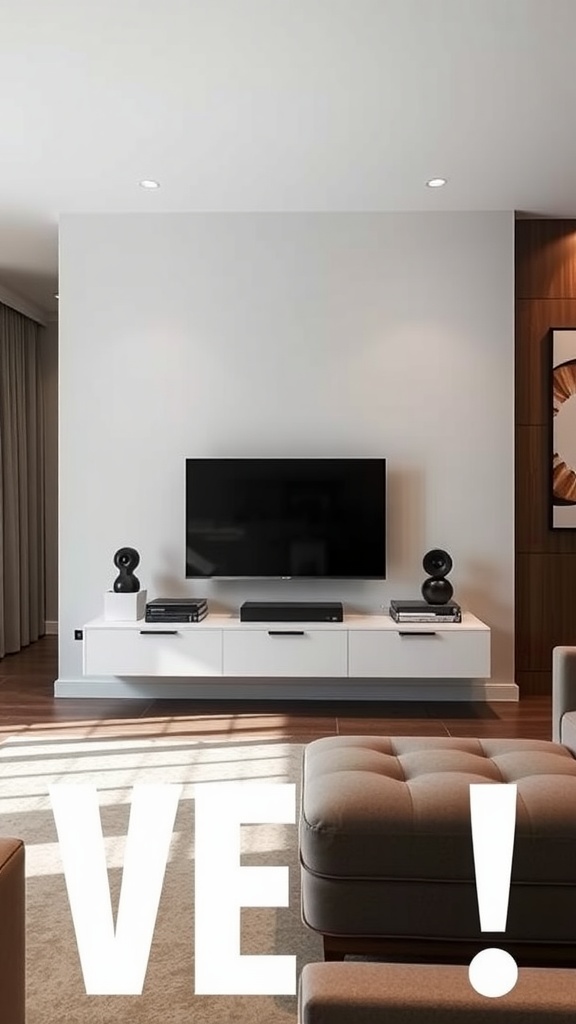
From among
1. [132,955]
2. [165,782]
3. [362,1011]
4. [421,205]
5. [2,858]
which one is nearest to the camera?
[362,1011]

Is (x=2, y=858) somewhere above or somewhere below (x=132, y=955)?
above

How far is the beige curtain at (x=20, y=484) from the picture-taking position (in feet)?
20.9

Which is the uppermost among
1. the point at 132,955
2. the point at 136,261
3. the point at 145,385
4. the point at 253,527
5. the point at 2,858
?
the point at 136,261

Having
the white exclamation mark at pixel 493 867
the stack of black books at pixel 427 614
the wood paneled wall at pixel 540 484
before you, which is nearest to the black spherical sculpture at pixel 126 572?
the stack of black books at pixel 427 614

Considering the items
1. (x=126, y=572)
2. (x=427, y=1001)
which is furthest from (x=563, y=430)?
(x=427, y=1001)

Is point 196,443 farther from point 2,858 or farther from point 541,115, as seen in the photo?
point 2,858

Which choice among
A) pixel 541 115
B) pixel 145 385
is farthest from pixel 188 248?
pixel 541 115

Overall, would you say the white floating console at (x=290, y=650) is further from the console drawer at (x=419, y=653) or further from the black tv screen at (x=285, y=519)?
the black tv screen at (x=285, y=519)

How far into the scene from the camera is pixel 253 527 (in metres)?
4.70

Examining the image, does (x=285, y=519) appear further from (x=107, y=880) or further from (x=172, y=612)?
(x=107, y=880)

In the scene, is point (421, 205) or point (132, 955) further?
point (421, 205)

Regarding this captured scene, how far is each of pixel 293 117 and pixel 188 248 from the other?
1.39 meters

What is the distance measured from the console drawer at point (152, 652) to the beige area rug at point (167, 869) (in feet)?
1.92

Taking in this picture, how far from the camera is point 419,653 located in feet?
14.3
